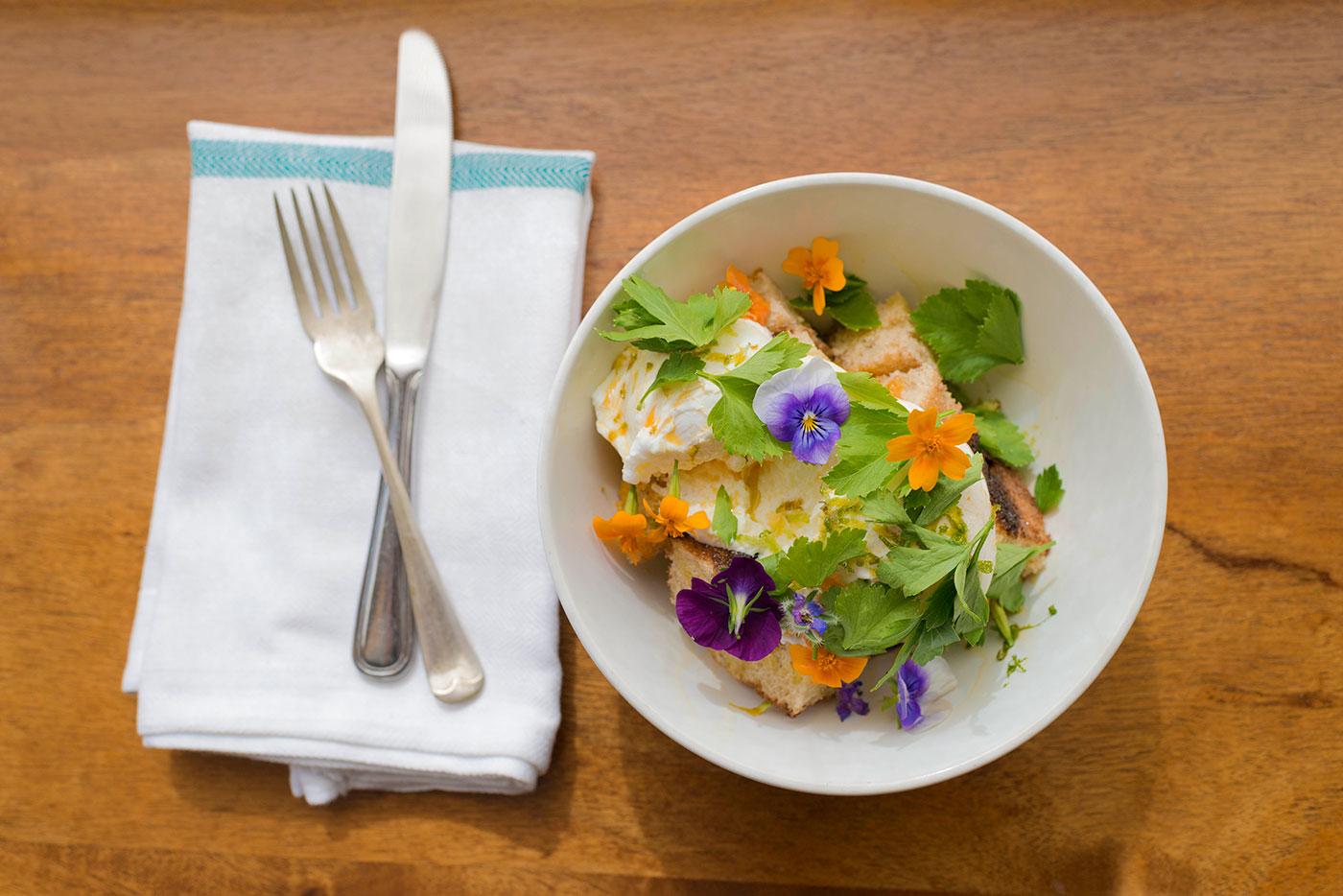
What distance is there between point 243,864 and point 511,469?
23.2 inches

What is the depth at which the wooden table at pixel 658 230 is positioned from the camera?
1.16 m

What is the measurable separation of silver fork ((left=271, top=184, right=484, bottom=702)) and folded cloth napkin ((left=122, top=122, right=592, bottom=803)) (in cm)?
2

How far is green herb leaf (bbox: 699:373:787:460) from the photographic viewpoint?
2.87ft

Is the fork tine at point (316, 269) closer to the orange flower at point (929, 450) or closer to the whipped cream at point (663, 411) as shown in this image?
the whipped cream at point (663, 411)

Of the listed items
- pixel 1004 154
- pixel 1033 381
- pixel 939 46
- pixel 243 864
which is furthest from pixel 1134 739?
pixel 243 864

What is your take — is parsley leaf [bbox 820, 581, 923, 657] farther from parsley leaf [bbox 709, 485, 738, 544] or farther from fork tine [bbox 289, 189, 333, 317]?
fork tine [bbox 289, 189, 333, 317]

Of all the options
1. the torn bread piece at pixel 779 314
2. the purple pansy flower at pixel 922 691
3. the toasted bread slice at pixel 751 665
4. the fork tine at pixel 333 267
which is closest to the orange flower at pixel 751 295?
the torn bread piece at pixel 779 314

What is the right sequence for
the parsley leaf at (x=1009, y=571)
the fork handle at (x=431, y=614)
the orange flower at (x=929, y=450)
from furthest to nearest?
1. the fork handle at (x=431, y=614)
2. the parsley leaf at (x=1009, y=571)
3. the orange flower at (x=929, y=450)

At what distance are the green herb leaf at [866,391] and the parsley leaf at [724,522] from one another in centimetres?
15

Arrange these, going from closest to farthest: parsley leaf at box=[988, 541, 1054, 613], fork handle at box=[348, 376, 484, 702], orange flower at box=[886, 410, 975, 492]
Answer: orange flower at box=[886, 410, 975, 492] → parsley leaf at box=[988, 541, 1054, 613] → fork handle at box=[348, 376, 484, 702]

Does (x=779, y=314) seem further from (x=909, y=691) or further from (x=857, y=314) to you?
(x=909, y=691)

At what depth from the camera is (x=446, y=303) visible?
121cm

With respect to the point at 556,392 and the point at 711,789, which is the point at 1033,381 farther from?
the point at 711,789

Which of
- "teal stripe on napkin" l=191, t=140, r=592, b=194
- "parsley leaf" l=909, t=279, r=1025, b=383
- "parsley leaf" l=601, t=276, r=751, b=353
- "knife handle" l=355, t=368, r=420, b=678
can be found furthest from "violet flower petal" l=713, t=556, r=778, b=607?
"teal stripe on napkin" l=191, t=140, r=592, b=194
